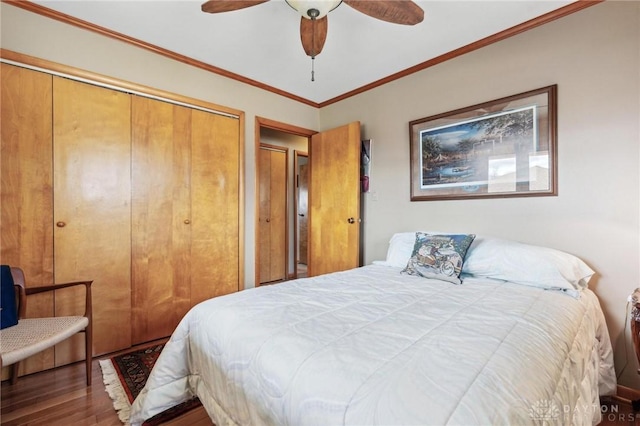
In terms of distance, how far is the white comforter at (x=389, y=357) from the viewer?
720 mm

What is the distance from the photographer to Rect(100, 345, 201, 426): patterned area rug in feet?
5.17

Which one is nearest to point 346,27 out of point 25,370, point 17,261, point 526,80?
point 526,80

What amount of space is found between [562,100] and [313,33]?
1.76 m

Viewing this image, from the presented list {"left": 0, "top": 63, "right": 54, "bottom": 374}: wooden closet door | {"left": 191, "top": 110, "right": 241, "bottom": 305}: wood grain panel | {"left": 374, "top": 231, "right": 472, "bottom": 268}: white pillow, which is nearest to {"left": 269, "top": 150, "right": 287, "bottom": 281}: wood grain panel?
{"left": 191, "top": 110, "right": 241, "bottom": 305}: wood grain panel

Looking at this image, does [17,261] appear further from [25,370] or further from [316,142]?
[316,142]

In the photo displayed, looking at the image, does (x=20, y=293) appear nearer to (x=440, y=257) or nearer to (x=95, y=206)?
(x=95, y=206)

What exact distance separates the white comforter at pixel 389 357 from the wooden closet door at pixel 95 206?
117cm

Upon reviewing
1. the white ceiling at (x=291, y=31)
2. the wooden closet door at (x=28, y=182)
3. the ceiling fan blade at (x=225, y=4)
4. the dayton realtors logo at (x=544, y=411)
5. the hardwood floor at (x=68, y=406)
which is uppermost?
the white ceiling at (x=291, y=31)

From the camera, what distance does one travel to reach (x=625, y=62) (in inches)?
68.2

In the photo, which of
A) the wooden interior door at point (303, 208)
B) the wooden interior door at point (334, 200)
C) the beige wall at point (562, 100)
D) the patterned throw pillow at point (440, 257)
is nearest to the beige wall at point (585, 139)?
the beige wall at point (562, 100)

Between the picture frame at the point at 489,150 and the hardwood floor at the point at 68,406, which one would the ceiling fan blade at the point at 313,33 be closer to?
the picture frame at the point at 489,150

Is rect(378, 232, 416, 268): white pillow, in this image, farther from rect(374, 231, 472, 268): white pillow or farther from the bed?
the bed

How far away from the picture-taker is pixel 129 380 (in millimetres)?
1893

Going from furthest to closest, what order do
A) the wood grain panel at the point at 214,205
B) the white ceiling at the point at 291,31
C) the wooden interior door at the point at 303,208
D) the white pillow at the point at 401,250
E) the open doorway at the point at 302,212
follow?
1. the wooden interior door at the point at 303,208
2. the open doorway at the point at 302,212
3. the wood grain panel at the point at 214,205
4. the white pillow at the point at 401,250
5. the white ceiling at the point at 291,31
